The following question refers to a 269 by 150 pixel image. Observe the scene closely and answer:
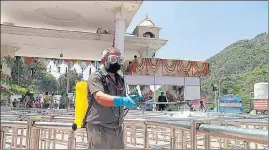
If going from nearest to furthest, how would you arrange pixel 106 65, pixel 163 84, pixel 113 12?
pixel 106 65
pixel 113 12
pixel 163 84

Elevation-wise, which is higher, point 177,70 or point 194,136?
point 177,70

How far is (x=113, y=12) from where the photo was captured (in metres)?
6.55

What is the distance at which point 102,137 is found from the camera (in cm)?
145

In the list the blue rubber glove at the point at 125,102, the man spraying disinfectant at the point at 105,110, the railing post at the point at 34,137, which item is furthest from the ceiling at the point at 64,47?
the blue rubber glove at the point at 125,102

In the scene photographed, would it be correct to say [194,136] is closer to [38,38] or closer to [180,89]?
[38,38]

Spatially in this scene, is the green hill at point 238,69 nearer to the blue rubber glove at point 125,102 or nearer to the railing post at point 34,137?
the railing post at point 34,137

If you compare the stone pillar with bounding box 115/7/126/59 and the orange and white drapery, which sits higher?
the stone pillar with bounding box 115/7/126/59

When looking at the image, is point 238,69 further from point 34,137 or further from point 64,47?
point 34,137

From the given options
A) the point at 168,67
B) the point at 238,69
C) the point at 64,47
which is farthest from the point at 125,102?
the point at 238,69

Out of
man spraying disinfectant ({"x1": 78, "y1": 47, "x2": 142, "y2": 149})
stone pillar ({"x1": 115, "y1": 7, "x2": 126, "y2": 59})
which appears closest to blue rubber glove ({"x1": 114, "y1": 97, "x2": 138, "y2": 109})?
man spraying disinfectant ({"x1": 78, "y1": 47, "x2": 142, "y2": 149})

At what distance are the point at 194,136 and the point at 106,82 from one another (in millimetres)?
556

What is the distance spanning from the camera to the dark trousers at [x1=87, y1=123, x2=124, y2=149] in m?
1.45

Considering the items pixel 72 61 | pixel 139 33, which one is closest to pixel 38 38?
pixel 72 61

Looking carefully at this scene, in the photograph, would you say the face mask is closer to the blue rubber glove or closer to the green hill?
the blue rubber glove
